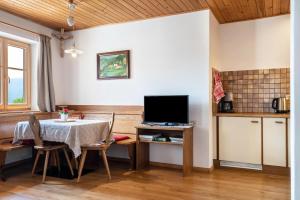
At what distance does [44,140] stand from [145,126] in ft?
4.78

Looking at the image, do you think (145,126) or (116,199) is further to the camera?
(145,126)

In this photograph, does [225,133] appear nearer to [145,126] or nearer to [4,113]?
[145,126]

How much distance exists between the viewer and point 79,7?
12.2ft

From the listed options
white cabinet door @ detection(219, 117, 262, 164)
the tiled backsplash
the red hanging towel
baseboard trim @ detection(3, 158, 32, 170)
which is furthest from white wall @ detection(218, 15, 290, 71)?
baseboard trim @ detection(3, 158, 32, 170)

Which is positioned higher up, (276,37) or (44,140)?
(276,37)

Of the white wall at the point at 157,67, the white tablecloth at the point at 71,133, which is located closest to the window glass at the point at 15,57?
the white wall at the point at 157,67

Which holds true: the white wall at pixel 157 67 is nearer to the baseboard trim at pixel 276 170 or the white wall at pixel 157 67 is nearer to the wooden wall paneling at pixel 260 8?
the wooden wall paneling at pixel 260 8

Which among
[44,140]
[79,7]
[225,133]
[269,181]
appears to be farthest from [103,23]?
[269,181]

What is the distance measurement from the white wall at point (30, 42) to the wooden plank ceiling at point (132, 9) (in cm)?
13

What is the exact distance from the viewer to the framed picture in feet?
14.5

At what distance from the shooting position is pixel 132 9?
150 inches

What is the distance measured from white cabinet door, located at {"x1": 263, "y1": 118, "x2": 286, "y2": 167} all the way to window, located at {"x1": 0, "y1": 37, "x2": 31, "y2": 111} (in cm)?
407

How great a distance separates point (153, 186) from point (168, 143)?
0.74m

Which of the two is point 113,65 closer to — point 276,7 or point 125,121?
point 125,121
